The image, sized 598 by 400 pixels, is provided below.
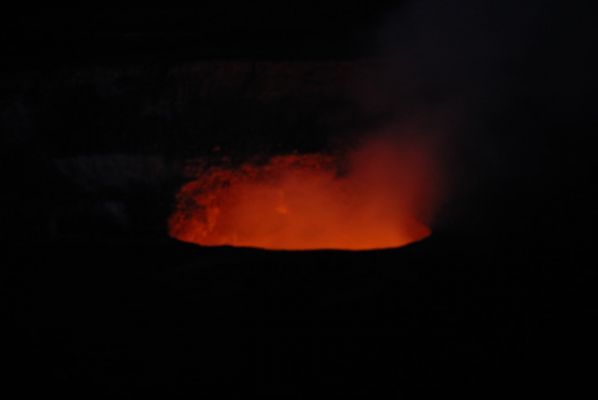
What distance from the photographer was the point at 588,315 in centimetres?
187

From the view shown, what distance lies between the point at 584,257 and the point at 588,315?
568 millimetres

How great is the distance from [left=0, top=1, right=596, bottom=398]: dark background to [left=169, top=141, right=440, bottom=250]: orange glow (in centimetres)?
25

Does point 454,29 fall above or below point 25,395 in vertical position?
above

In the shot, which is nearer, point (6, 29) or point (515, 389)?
point (515, 389)

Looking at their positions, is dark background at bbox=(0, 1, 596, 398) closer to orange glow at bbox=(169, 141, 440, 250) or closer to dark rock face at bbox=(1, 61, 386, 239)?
dark rock face at bbox=(1, 61, 386, 239)

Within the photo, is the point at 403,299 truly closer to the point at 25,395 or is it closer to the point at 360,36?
the point at 25,395

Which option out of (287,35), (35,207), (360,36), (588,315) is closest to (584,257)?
(588,315)

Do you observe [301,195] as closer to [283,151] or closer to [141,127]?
[283,151]

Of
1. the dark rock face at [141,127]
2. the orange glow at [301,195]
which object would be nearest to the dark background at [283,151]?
the dark rock face at [141,127]

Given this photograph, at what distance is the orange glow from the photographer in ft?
13.0

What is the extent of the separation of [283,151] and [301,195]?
536mm

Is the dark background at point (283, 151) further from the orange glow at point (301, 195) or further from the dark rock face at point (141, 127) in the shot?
the orange glow at point (301, 195)

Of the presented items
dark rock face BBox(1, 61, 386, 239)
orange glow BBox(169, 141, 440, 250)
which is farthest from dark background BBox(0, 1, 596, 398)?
orange glow BBox(169, 141, 440, 250)

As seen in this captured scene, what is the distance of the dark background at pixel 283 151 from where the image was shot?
174 cm
